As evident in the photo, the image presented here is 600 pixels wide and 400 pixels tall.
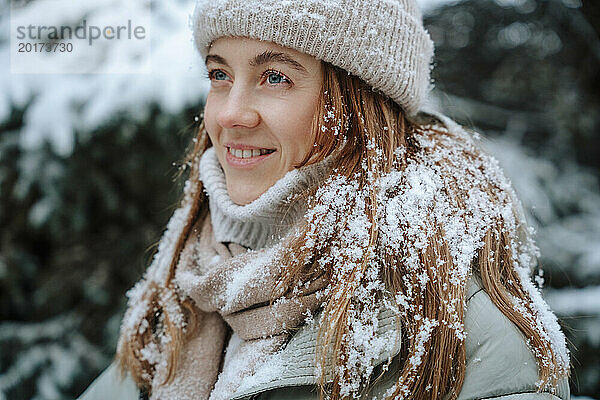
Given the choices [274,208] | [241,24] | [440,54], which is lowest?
[274,208]

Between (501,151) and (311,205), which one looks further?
(501,151)

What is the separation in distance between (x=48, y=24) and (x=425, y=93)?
1.92 m

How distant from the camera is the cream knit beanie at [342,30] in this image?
4.24 ft

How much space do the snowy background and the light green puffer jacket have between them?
114 cm

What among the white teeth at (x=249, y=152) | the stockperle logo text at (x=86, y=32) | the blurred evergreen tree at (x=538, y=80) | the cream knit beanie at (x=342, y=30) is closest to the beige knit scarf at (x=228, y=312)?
the white teeth at (x=249, y=152)

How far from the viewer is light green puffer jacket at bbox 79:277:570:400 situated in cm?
115

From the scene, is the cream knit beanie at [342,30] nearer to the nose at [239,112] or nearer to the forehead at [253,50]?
the forehead at [253,50]

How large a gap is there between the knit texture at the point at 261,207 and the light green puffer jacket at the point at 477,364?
28 cm

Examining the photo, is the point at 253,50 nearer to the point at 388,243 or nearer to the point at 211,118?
the point at 211,118

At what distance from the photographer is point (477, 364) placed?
1172mm

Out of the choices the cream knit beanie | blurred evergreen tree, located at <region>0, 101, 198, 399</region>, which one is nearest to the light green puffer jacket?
the cream knit beanie

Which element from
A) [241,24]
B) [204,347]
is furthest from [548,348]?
[241,24]

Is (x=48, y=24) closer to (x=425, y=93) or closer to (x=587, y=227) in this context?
(x=425, y=93)

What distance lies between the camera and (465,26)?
3377 millimetres
